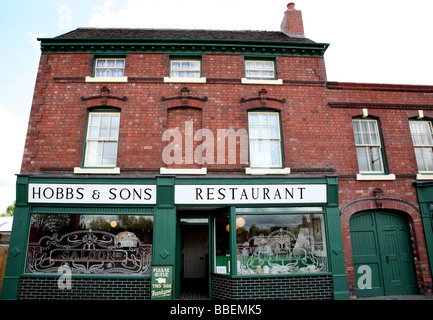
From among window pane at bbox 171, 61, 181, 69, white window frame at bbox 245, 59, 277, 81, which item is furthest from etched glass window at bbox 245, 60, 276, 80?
window pane at bbox 171, 61, 181, 69

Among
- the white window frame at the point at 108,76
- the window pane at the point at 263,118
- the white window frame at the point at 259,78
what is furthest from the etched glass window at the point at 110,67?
the window pane at the point at 263,118

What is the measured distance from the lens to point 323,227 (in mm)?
8406

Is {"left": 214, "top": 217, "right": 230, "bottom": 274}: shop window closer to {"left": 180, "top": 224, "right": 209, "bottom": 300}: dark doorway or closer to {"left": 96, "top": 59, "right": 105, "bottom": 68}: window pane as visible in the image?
{"left": 180, "top": 224, "right": 209, "bottom": 300}: dark doorway

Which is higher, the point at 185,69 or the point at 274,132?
the point at 185,69

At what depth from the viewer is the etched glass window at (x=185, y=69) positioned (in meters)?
9.62

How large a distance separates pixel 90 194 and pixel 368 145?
30.1 feet

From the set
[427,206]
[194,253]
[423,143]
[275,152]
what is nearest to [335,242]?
[275,152]

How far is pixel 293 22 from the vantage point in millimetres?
11227

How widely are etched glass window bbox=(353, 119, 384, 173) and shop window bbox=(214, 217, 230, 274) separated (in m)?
4.97

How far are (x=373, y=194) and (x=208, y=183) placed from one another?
5348 millimetres

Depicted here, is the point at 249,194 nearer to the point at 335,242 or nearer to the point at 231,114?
the point at 231,114
